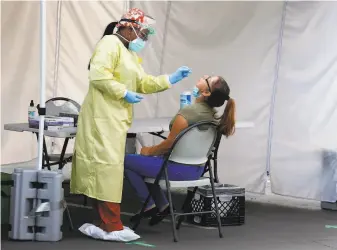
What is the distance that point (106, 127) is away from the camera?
5082 mm

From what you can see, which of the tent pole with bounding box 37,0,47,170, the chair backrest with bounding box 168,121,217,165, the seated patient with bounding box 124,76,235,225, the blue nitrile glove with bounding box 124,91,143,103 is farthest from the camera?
the seated patient with bounding box 124,76,235,225

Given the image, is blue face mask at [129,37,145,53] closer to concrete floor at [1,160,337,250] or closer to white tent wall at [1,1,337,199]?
concrete floor at [1,160,337,250]

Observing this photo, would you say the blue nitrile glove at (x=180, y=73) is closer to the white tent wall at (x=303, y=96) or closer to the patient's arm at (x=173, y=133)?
the patient's arm at (x=173, y=133)

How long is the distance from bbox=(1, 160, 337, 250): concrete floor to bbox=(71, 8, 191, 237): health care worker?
32cm

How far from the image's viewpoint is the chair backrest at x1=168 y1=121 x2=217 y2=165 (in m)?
5.19

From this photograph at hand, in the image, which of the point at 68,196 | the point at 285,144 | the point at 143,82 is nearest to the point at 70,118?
the point at 143,82

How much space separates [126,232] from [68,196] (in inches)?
70.3

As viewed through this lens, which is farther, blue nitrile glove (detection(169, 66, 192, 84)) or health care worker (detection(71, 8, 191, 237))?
blue nitrile glove (detection(169, 66, 192, 84))

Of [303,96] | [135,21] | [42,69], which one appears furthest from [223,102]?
[303,96]

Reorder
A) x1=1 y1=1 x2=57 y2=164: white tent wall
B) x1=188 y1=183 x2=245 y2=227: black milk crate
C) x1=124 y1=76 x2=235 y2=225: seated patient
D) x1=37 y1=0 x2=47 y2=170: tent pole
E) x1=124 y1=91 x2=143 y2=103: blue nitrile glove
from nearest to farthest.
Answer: x1=37 y1=0 x2=47 y2=170: tent pole → x1=124 y1=91 x2=143 y2=103: blue nitrile glove → x1=124 y1=76 x2=235 y2=225: seated patient → x1=188 y1=183 x2=245 y2=227: black milk crate → x1=1 y1=1 x2=57 y2=164: white tent wall

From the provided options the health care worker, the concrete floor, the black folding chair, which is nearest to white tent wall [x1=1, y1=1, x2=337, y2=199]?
the concrete floor

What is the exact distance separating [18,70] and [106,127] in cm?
312

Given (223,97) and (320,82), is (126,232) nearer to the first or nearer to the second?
(223,97)

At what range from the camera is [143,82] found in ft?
17.6
